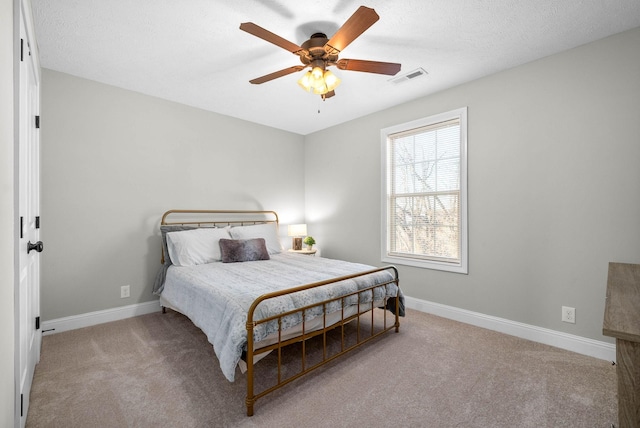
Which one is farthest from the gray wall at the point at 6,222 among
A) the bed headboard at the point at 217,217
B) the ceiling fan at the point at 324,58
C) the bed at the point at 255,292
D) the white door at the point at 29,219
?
the bed headboard at the point at 217,217

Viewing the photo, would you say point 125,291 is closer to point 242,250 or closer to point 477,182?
point 242,250

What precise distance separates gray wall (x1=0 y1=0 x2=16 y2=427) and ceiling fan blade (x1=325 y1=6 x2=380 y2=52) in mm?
1555

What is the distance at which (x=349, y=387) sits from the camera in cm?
194

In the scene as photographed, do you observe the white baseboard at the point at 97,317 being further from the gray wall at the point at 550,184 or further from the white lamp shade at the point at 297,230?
the gray wall at the point at 550,184

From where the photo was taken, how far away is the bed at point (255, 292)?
1818mm

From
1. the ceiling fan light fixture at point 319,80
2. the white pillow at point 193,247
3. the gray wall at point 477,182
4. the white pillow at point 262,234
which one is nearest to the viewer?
the ceiling fan light fixture at point 319,80

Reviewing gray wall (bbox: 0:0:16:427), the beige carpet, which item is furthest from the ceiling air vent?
gray wall (bbox: 0:0:16:427)

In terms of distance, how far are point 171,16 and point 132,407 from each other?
2.57m

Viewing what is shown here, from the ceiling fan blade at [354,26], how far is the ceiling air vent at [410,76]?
1132 millimetres

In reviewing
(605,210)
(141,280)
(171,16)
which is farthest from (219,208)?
(605,210)

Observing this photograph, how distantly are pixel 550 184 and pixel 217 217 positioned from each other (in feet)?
12.0

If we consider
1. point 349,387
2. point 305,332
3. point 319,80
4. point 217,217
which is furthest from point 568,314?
point 217,217

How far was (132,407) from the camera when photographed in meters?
1.75

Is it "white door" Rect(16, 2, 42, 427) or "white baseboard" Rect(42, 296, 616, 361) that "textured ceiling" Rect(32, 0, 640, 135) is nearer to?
"white door" Rect(16, 2, 42, 427)
